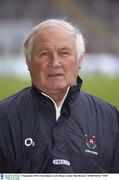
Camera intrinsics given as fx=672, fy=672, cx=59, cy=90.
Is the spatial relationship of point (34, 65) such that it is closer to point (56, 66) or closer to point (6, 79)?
point (56, 66)

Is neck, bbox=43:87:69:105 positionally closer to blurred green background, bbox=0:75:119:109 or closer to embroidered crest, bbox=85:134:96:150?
embroidered crest, bbox=85:134:96:150

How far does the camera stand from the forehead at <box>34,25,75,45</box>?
2766mm

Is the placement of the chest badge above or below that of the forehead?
below

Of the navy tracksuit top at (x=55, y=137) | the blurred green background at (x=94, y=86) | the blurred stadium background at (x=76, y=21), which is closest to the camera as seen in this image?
the navy tracksuit top at (x=55, y=137)

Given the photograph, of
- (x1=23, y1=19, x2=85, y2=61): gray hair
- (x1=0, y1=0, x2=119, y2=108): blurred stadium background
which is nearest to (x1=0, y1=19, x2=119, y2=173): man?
(x1=23, y1=19, x2=85, y2=61): gray hair

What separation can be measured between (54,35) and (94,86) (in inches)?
274

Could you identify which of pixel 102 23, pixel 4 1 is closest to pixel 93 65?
pixel 102 23

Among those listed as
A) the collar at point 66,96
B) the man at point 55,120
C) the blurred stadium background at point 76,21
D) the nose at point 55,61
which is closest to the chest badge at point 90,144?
the man at point 55,120

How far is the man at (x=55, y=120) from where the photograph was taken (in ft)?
8.93

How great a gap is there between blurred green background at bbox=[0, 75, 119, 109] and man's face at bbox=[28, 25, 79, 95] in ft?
20.2

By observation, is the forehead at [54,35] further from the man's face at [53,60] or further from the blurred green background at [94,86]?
the blurred green background at [94,86]

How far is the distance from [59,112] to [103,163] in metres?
0.28

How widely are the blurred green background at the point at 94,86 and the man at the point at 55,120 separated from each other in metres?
6.12

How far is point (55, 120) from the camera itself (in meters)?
2.79
